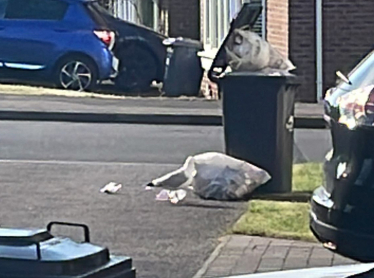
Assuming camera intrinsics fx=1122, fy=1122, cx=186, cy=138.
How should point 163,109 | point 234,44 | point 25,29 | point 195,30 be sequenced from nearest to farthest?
point 234,44
point 163,109
point 25,29
point 195,30

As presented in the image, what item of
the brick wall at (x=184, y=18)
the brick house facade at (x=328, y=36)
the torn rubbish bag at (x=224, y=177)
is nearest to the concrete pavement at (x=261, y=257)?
the torn rubbish bag at (x=224, y=177)

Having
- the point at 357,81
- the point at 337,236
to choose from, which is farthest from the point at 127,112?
the point at 337,236

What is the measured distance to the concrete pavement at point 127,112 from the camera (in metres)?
15.9

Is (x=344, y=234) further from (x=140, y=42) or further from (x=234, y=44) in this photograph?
(x=140, y=42)

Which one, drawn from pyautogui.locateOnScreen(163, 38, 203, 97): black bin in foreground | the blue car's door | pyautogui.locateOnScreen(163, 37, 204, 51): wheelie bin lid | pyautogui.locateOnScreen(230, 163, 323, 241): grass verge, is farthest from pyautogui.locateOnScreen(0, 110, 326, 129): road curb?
pyautogui.locateOnScreen(230, 163, 323, 241): grass verge

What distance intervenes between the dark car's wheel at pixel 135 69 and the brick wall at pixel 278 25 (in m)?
3.94

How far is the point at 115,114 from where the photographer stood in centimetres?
1623

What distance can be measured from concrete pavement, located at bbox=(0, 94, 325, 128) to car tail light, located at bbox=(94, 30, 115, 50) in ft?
9.35

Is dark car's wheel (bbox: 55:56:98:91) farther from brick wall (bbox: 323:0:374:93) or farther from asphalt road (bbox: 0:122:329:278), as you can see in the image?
brick wall (bbox: 323:0:374:93)

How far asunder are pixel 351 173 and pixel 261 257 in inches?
81.6

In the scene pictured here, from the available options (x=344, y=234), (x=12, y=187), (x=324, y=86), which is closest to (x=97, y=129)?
(x=324, y=86)

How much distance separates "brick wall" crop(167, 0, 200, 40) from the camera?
25578 millimetres

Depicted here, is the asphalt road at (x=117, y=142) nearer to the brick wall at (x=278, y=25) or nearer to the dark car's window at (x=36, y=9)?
the brick wall at (x=278, y=25)

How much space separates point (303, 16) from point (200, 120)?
2497 millimetres
